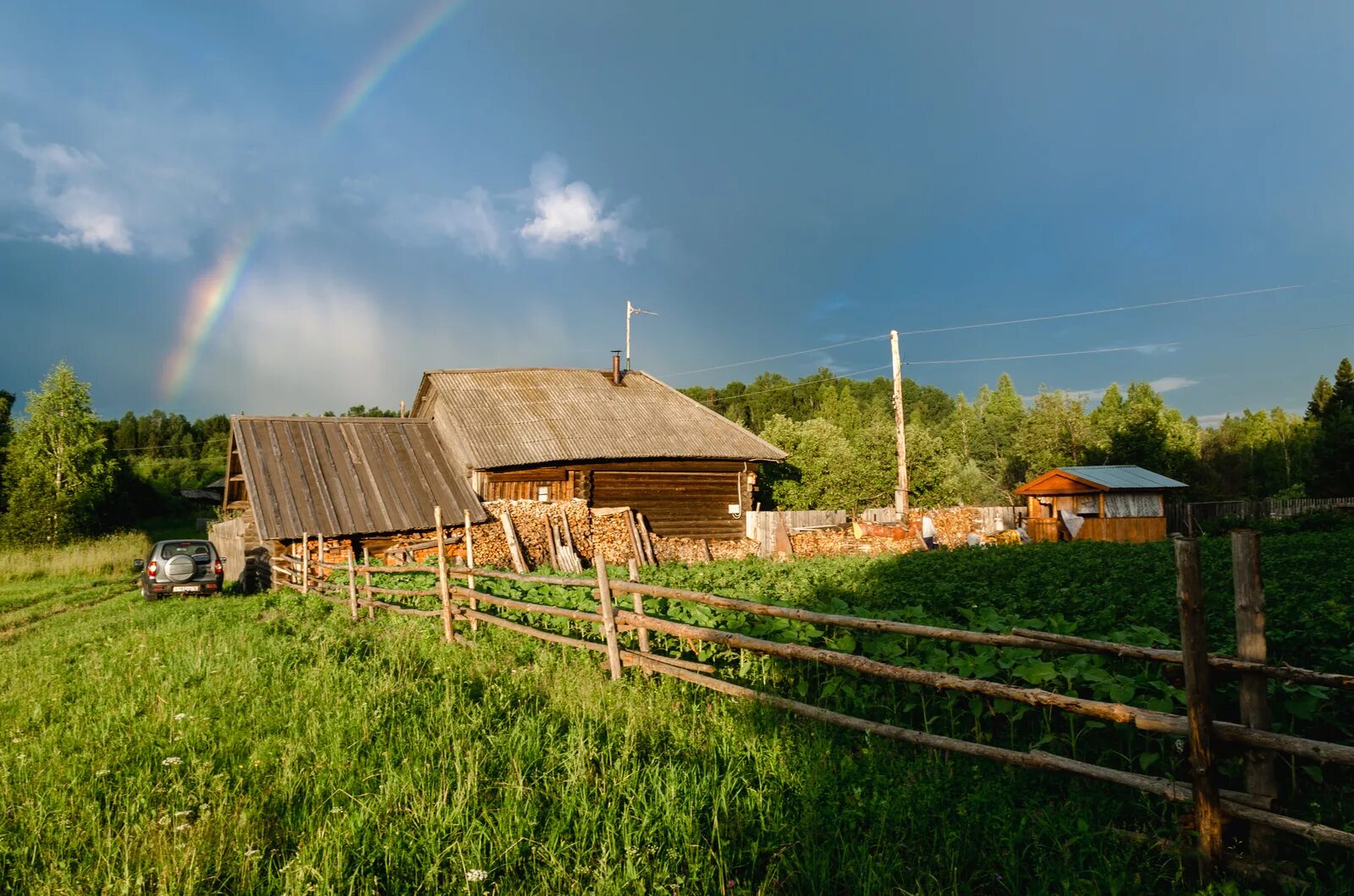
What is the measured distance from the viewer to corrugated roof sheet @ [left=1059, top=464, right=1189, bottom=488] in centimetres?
2789

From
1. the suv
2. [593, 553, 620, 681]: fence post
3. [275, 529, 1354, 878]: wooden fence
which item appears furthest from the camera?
the suv

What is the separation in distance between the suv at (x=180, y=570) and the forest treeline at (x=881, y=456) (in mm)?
9819

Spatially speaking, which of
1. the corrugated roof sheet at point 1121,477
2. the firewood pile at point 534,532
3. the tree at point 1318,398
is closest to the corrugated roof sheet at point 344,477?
the firewood pile at point 534,532

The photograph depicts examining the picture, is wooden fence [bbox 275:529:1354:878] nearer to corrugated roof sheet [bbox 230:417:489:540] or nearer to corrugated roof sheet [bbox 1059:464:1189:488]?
corrugated roof sheet [bbox 230:417:489:540]

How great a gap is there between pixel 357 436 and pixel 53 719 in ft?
52.9

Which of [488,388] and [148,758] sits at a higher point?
[488,388]

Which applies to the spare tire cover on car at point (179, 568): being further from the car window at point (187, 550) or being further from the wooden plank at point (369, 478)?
the wooden plank at point (369, 478)

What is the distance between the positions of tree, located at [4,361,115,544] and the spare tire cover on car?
2450cm

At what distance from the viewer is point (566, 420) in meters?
23.6

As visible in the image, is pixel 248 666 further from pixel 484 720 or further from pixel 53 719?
pixel 484 720

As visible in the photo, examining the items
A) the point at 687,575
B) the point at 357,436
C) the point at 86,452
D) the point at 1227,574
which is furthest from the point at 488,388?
the point at 86,452

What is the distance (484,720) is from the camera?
16.1ft

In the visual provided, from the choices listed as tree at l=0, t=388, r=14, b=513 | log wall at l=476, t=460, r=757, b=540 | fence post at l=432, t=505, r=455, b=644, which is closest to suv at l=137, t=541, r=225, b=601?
log wall at l=476, t=460, r=757, b=540

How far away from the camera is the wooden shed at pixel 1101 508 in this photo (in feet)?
91.2
